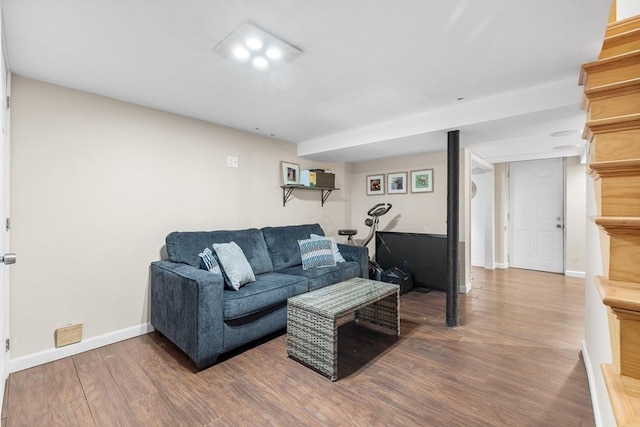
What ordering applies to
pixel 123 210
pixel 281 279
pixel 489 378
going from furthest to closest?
pixel 281 279, pixel 123 210, pixel 489 378

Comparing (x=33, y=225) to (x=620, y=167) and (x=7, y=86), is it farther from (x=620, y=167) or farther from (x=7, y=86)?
(x=620, y=167)

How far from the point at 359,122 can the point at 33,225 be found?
314cm

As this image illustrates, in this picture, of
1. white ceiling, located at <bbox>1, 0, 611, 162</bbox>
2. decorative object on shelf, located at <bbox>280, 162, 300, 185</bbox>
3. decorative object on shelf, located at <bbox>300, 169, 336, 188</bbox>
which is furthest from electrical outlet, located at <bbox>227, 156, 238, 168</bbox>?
decorative object on shelf, located at <bbox>300, 169, 336, 188</bbox>

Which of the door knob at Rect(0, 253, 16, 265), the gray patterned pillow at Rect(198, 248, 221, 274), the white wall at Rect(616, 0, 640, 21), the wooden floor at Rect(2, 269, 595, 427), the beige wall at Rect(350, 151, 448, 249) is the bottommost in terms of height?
the wooden floor at Rect(2, 269, 595, 427)

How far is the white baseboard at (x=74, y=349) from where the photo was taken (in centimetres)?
215

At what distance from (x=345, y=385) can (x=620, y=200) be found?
178 centimetres

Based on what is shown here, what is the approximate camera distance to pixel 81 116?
8.05 ft

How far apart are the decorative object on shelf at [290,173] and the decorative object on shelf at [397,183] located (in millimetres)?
1569

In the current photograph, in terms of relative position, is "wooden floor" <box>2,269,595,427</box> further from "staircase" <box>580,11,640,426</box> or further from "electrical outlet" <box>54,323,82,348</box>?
"staircase" <box>580,11,640,426</box>

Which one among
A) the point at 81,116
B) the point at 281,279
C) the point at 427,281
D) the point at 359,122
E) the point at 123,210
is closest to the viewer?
the point at 81,116

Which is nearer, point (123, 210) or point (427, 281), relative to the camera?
point (123, 210)

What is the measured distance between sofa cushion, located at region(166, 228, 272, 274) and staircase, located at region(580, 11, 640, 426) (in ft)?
9.13

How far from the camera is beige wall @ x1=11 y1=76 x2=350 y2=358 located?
7.23 feet

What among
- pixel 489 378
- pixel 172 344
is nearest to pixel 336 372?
pixel 489 378
